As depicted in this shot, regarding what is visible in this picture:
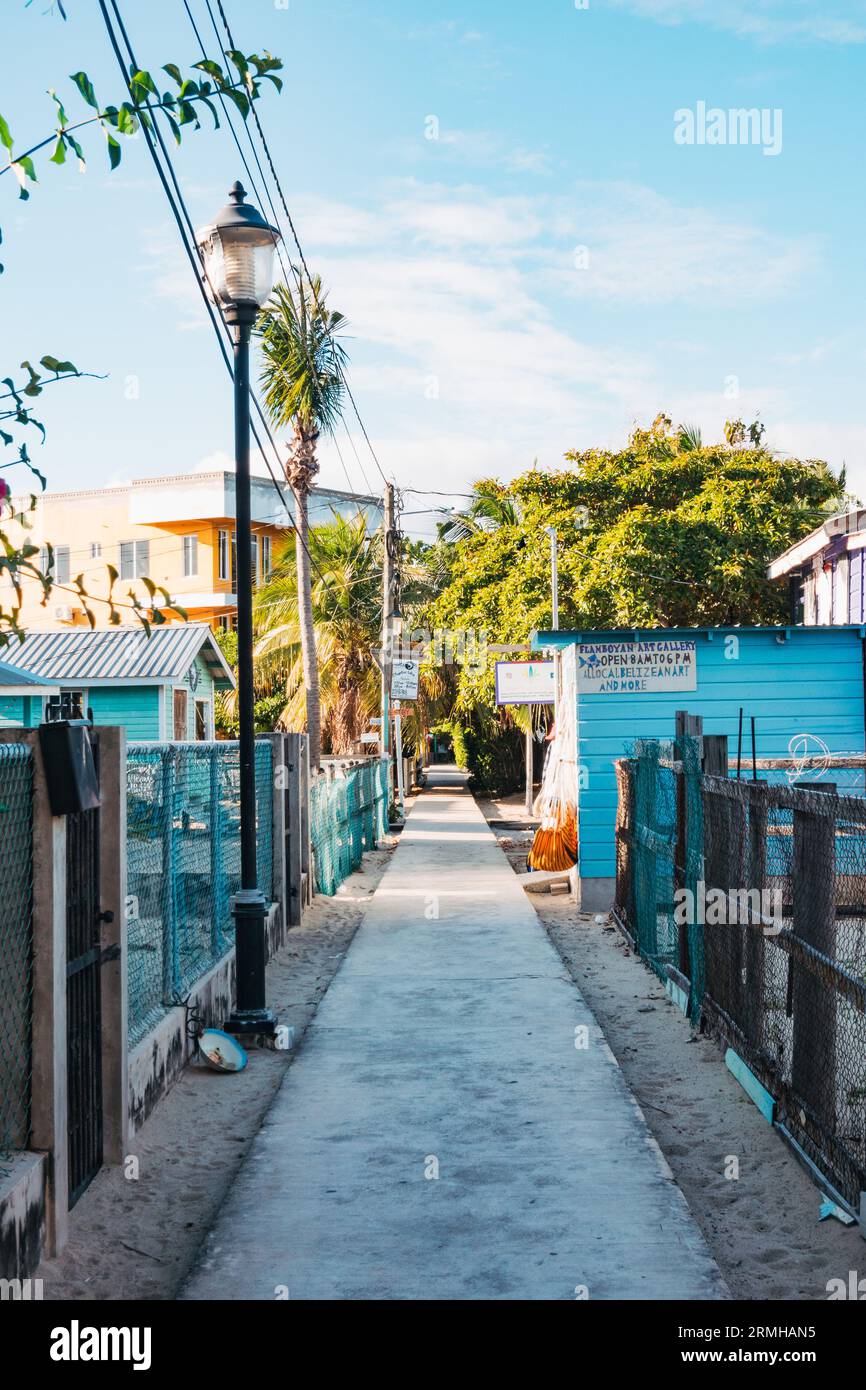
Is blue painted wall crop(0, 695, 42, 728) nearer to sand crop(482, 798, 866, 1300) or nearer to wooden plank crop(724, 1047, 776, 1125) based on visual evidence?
sand crop(482, 798, 866, 1300)

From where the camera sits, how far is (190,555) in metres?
41.4

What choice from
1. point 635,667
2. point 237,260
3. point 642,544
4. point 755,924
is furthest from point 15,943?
point 642,544

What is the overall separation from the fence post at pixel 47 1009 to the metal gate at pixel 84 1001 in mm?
326

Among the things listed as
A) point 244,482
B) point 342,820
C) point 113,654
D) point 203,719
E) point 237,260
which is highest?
point 237,260

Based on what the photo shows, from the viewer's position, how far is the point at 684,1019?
8477 mm

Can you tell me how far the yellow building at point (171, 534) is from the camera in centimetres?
4025

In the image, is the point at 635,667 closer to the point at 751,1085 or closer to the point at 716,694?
the point at 716,694

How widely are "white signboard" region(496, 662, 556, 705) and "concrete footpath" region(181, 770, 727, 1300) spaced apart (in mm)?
14969

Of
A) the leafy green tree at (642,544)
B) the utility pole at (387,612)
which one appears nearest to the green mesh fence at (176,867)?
the utility pole at (387,612)

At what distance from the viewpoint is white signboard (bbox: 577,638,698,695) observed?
13.5m


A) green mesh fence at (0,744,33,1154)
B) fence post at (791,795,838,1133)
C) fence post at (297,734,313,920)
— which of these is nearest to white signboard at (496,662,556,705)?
fence post at (297,734,313,920)

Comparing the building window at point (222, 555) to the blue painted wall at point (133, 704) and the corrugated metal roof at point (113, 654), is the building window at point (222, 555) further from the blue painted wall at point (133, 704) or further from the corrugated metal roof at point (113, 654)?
the blue painted wall at point (133, 704)

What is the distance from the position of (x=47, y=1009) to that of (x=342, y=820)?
1230cm
